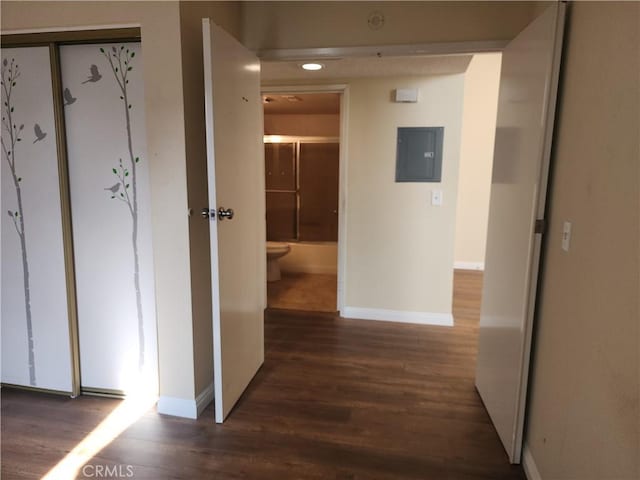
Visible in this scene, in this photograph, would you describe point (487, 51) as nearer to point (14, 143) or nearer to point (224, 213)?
point (224, 213)

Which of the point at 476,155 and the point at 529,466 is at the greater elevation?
the point at 476,155

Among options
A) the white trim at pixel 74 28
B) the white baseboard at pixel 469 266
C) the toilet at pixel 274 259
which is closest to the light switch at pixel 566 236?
the white trim at pixel 74 28


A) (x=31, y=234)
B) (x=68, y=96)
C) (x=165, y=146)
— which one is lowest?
(x=31, y=234)

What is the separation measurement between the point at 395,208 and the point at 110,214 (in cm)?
223

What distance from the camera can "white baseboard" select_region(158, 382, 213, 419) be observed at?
219cm

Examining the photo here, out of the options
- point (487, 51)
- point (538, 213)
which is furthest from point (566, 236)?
point (487, 51)

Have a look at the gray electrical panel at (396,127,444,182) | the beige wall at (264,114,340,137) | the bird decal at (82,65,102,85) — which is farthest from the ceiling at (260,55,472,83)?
the beige wall at (264,114,340,137)

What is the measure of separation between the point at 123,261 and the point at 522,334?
2029mm

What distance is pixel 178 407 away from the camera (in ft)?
7.23

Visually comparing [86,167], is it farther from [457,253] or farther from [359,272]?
[457,253]

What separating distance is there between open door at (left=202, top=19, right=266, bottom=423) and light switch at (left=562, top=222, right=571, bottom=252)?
1.45m

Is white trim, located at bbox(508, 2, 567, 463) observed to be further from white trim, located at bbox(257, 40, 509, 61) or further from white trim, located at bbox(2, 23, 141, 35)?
white trim, located at bbox(2, 23, 141, 35)

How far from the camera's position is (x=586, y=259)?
1373 millimetres

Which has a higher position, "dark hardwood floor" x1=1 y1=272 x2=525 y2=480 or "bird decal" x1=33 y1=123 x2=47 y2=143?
"bird decal" x1=33 y1=123 x2=47 y2=143
